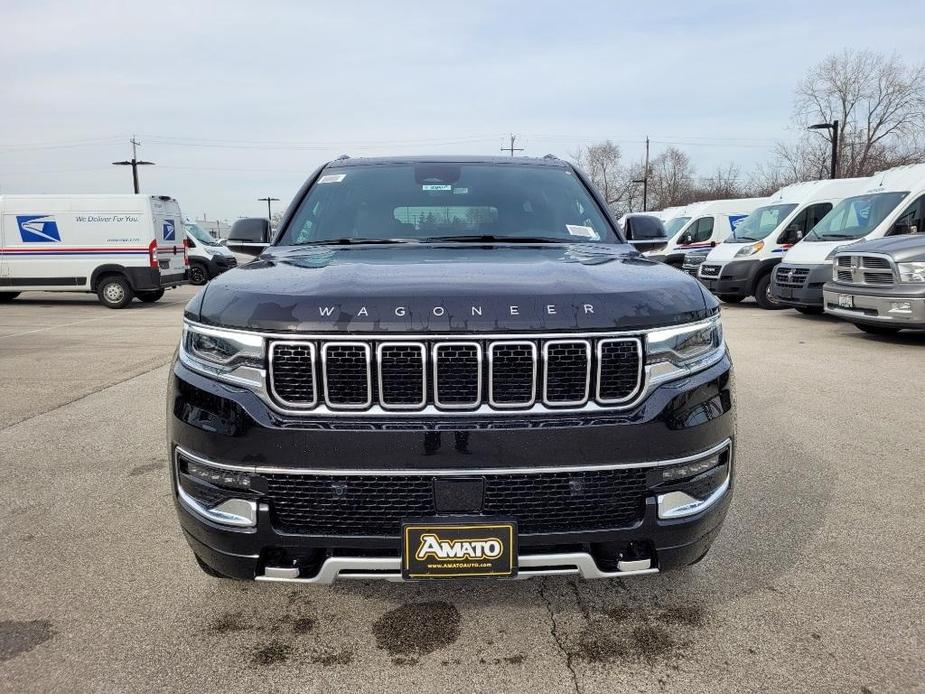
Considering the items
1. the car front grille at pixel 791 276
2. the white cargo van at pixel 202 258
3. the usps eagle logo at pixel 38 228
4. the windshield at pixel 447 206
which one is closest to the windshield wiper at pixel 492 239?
the windshield at pixel 447 206

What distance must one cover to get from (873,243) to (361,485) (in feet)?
31.0

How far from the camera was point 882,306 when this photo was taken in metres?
8.88

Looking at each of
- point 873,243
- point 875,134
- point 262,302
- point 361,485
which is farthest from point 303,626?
point 875,134

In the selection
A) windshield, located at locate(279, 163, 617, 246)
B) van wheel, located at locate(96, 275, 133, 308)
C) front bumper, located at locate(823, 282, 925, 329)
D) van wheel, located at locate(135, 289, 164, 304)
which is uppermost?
windshield, located at locate(279, 163, 617, 246)

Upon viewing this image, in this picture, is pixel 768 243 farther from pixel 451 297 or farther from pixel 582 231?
pixel 451 297

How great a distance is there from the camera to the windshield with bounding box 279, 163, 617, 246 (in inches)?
135

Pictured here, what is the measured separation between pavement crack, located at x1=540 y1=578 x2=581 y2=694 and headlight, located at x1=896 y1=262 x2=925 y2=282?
25.6 feet

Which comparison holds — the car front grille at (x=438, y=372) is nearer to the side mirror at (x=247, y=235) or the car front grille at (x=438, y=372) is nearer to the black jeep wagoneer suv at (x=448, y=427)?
the black jeep wagoneer suv at (x=448, y=427)

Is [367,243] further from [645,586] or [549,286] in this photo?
[645,586]

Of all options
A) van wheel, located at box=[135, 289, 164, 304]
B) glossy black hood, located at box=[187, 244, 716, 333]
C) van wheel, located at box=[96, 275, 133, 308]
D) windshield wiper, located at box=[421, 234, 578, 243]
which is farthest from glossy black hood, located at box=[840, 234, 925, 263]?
van wheel, located at box=[135, 289, 164, 304]

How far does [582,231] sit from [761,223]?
42.8ft

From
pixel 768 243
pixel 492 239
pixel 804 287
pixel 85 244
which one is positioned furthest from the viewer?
pixel 85 244

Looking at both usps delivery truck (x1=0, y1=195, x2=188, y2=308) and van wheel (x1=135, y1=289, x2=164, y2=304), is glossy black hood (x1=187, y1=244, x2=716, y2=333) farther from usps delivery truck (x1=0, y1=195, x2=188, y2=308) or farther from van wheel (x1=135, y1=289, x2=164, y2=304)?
van wheel (x1=135, y1=289, x2=164, y2=304)

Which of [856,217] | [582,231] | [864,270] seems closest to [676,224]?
[856,217]
